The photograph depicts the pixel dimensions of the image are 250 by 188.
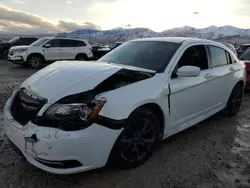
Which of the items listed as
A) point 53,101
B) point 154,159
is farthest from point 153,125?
point 53,101

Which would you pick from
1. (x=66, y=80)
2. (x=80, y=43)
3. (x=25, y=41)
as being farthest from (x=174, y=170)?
(x=25, y=41)

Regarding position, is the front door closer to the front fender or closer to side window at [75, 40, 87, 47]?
the front fender

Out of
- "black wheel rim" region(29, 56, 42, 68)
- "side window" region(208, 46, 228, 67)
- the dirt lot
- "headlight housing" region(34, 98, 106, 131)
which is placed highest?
"side window" region(208, 46, 228, 67)

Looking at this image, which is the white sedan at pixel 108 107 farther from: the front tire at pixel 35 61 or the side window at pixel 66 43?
the side window at pixel 66 43

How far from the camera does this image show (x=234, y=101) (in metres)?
5.18

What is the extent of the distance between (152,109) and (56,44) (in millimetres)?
12813

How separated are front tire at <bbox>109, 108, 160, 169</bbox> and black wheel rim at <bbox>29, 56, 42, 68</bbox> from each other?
1244cm

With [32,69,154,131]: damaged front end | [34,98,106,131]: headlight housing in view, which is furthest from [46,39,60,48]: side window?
[34,98,106,131]: headlight housing

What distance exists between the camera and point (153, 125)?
317cm

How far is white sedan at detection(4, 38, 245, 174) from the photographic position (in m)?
2.50

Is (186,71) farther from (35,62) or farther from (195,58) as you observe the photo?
(35,62)

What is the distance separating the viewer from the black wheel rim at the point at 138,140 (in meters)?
2.90

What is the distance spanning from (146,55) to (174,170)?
5.78 ft

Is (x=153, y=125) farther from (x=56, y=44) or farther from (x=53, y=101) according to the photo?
(x=56, y=44)
